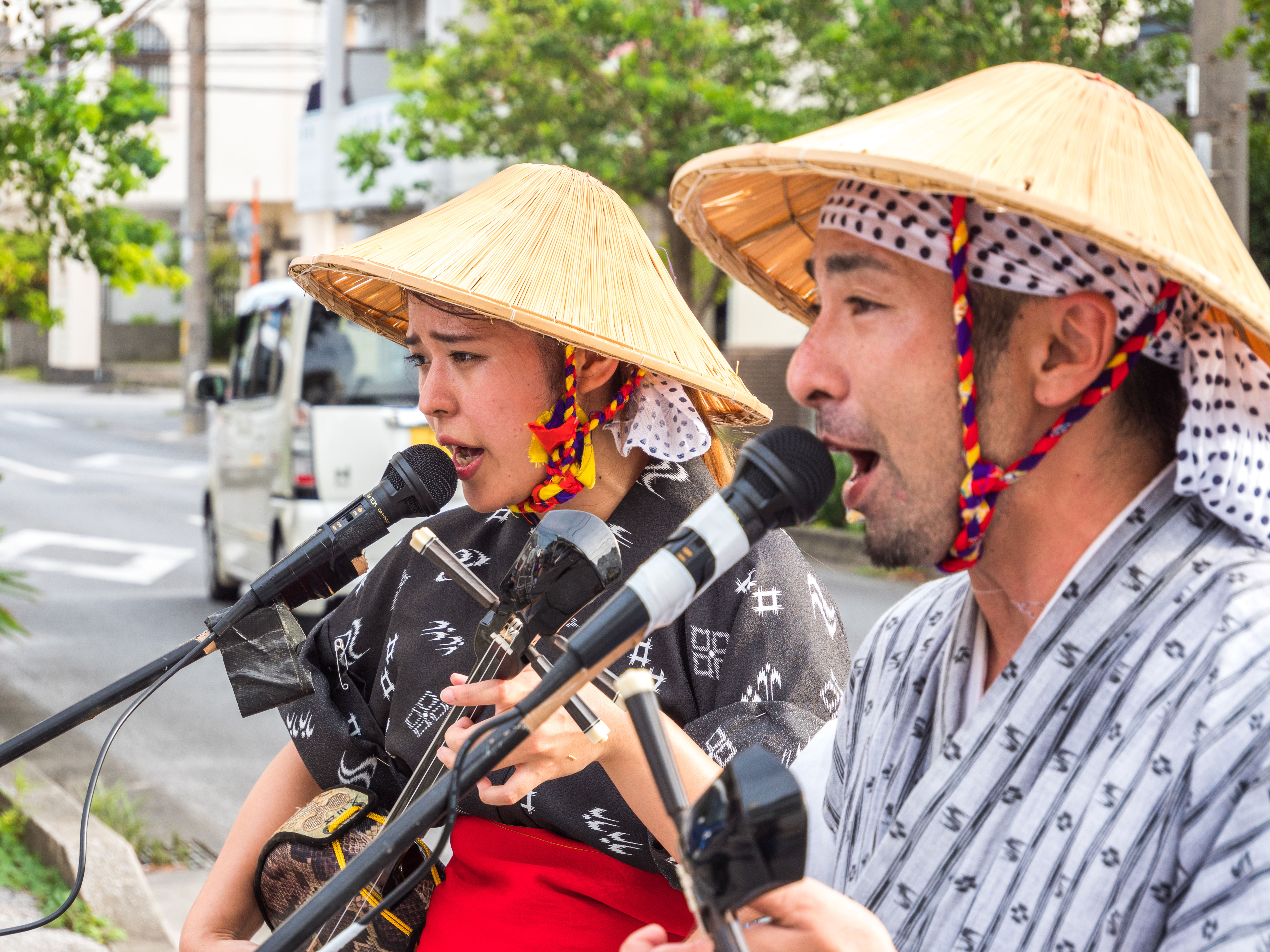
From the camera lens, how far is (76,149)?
6930 mm

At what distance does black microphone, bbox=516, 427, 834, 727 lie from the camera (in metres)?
1.18

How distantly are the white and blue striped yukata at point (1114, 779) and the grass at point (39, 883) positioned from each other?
2.86m

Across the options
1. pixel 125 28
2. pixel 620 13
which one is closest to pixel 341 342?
pixel 125 28

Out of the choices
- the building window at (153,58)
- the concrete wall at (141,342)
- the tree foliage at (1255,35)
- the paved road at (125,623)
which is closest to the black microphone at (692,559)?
the paved road at (125,623)

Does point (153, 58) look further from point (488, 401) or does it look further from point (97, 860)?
point (488, 401)

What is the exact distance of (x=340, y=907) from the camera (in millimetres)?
1230

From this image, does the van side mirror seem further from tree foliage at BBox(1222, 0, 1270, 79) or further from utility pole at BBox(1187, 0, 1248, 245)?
tree foliage at BBox(1222, 0, 1270, 79)

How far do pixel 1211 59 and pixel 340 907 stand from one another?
7571mm

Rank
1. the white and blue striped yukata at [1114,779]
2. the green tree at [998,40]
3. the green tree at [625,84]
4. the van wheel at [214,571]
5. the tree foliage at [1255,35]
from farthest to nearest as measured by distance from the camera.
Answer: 1. the green tree at [625,84]
2. the green tree at [998,40]
3. the van wheel at [214,571]
4. the tree foliage at [1255,35]
5. the white and blue striped yukata at [1114,779]

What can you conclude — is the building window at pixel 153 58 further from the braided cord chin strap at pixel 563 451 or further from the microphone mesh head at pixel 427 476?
the microphone mesh head at pixel 427 476

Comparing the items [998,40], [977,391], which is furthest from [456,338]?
[998,40]

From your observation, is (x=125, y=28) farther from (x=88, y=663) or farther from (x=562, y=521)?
(x=562, y=521)

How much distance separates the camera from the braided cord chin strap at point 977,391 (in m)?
1.36

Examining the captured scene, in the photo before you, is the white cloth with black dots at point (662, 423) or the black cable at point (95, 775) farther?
the white cloth with black dots at point (662, 423)
